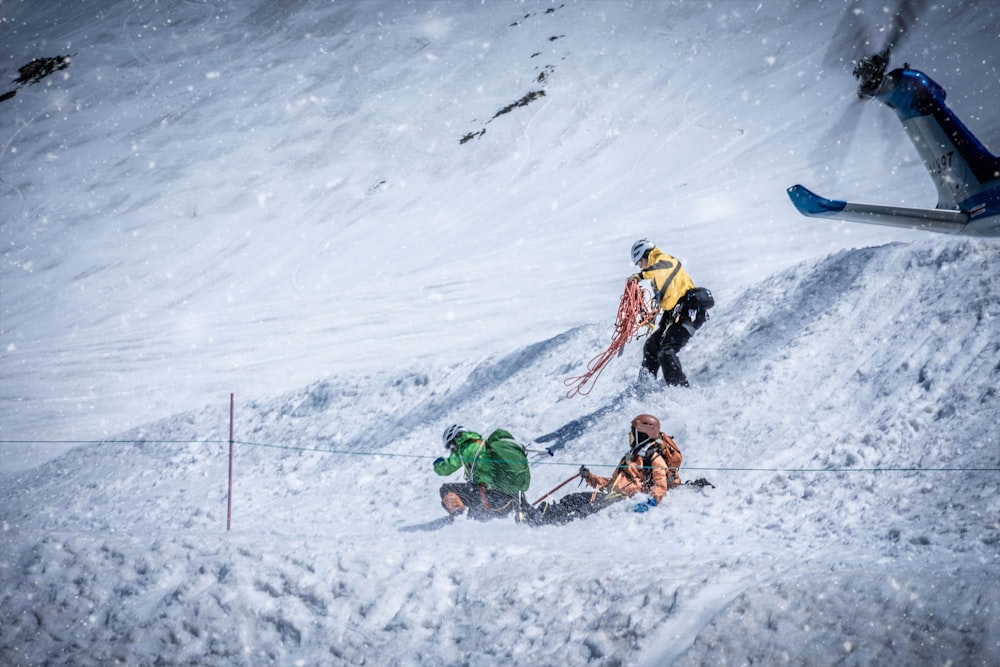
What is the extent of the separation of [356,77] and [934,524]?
134 ft

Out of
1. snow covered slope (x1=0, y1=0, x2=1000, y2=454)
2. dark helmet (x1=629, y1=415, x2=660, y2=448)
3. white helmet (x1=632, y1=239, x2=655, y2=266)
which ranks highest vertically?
white helmet (x1=632, y1=239, x2=655, y2=266)

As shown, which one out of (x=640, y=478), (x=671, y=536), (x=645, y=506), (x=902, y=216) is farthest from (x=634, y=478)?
(x=902, y=216)

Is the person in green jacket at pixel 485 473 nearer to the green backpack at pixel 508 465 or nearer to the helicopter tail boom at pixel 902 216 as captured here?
the green backpack at pixel 508 465

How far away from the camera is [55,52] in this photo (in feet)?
150

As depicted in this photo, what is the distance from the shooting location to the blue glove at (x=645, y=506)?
7469 millimetres

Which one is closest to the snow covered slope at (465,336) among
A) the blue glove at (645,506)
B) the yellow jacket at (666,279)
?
the blue glove at (645,506)

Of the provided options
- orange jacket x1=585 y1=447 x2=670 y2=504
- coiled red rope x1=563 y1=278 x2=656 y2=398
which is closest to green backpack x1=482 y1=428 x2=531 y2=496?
orange jacket x1=585 y1=447 x2=670 y2=504

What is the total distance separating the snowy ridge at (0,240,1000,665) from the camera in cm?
480

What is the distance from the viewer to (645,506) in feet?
24.6

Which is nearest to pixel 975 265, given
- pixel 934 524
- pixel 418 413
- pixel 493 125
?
pixel 934 524

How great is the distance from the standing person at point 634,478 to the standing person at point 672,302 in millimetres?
2239

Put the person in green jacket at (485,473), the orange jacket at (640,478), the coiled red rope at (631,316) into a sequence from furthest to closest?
the coiled red rope at (631,316), the person in green jacket at (485,473), the orange jacket at (640,478)

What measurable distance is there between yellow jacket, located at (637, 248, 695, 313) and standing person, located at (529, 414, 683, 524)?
2438 millimetres

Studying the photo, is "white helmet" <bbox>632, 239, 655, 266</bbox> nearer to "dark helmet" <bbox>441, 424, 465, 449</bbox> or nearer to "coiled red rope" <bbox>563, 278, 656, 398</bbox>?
"coiled red rope" <bbox>563, 278, 656, 398</bbox>
